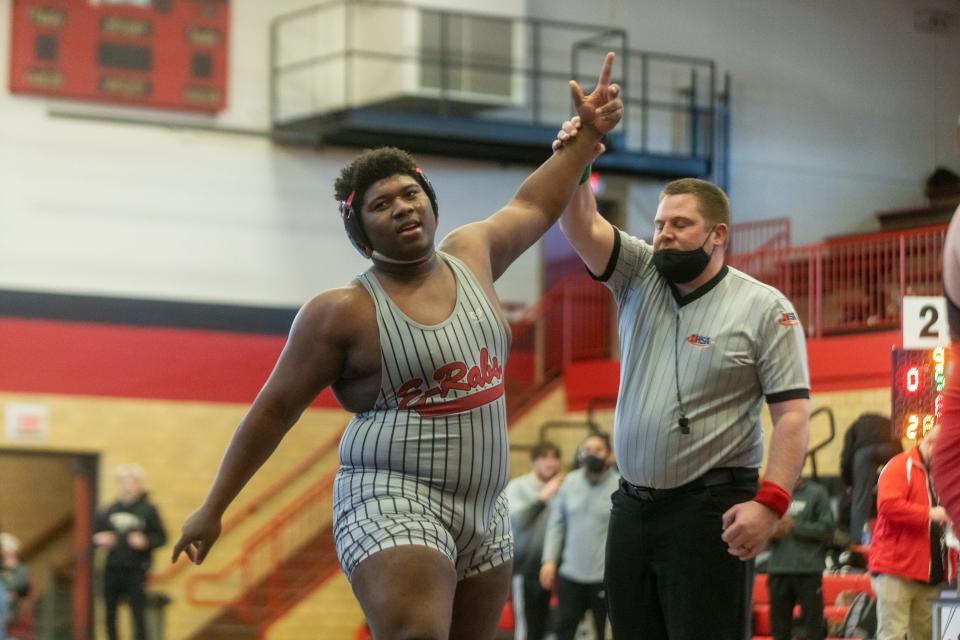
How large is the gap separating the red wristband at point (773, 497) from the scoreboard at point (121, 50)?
13.4 meters

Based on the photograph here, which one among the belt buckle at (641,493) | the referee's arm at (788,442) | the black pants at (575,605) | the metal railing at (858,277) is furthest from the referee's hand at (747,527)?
the metal railing at (858,277)

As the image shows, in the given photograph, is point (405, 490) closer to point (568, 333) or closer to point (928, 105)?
point (568, 333)

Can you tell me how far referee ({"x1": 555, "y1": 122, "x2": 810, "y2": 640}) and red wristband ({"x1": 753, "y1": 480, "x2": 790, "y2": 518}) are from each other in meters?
0.01

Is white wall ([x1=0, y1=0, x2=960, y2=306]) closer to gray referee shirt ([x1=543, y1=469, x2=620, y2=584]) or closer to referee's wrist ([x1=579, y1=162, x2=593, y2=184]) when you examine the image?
gray referee shirt ([x1=543, y1=469, x2=620, y2=584])

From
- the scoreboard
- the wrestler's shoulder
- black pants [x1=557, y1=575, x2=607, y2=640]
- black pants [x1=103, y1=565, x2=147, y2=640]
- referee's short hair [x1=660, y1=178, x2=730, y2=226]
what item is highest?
the scoreboard

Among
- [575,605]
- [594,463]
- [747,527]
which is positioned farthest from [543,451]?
[747,527]

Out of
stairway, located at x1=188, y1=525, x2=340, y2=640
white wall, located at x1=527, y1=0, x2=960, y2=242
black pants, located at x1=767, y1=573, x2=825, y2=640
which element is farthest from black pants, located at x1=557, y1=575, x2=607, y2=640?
white wall, located at x1=527, y1=0, x2=960, y2=242

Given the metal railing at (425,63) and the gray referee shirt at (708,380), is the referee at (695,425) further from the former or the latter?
the metal railing at (425,63)

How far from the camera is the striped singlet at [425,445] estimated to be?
467 cm

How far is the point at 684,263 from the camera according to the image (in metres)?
5.49

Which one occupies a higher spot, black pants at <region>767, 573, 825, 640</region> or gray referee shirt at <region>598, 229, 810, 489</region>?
gray referee shirt at <region>598, 229, 810, 489</region>

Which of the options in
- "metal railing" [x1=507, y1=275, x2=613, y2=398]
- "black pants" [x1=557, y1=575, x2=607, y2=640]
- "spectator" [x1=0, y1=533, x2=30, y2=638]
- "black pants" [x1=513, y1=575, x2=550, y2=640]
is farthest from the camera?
"metal railing" [x1=507, y1=275, x2=613, y2=398]

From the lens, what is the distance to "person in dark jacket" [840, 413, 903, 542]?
10.5 metres

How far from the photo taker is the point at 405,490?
15.3ft
